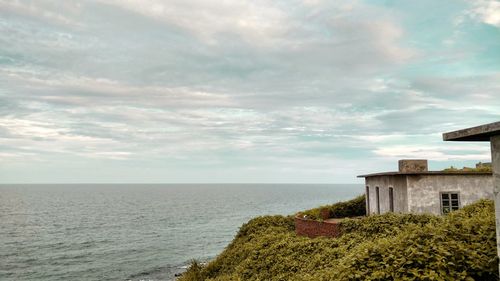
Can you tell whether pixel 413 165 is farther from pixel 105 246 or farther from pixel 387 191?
pixel 105 246

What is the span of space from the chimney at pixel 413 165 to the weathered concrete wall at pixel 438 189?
1.90 m

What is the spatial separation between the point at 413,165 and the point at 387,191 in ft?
7.76

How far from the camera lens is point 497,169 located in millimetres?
7719

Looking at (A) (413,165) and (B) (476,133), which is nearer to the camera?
(B) (476,133)

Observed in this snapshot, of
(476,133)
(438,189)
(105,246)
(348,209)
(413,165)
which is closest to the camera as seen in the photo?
(476,133)

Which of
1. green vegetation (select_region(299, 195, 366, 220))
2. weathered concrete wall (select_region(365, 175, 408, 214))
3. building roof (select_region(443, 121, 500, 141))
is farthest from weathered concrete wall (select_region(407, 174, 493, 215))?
building roof (select_region(443, 121, 500, 141))

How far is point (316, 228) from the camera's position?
2370 centimetres

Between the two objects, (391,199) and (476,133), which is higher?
(476,133)

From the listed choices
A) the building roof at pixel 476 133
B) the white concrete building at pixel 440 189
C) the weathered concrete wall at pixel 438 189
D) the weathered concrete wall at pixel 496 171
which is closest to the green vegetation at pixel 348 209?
the white concrete building at pixel 440 189

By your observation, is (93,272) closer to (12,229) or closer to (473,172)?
(473,172)

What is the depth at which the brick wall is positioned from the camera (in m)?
21.8

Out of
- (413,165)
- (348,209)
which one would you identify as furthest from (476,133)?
(348,209)

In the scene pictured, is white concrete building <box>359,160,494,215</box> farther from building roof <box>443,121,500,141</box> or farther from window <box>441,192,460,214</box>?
building roof <box>443,121,500,141</box>

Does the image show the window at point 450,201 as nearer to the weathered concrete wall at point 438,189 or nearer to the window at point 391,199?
the weathered concrete wall at point 438,189
